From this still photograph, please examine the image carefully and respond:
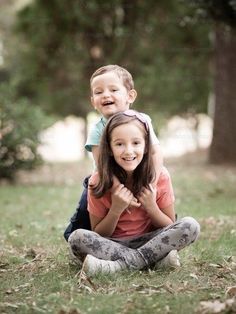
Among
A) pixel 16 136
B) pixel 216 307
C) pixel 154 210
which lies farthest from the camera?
pixel 16 136

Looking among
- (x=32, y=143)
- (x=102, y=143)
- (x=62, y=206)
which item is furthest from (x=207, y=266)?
(x=32, y=143)

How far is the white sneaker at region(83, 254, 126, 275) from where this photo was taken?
13.8ft

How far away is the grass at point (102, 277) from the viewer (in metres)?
3.60

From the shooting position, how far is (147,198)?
4242mm

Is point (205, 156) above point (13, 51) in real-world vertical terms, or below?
below

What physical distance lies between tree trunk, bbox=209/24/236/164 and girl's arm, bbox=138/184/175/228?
28.2 ft

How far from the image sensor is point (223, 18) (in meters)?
8.59

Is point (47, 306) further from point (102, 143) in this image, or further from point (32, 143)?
point (32, 143)

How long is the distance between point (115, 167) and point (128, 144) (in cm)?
23

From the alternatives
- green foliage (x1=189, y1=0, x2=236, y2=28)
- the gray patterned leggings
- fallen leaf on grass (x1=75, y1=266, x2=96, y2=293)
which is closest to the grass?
fallen leaf on grass (x1=75, y1=266, x2=96, y2=293)

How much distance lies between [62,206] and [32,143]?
2800 mm

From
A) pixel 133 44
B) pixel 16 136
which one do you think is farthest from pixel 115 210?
pixel 133 44

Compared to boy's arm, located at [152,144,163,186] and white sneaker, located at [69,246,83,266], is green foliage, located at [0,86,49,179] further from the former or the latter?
boy's arm, located at [152,144,163,186]

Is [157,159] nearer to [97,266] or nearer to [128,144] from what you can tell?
[128,144]
